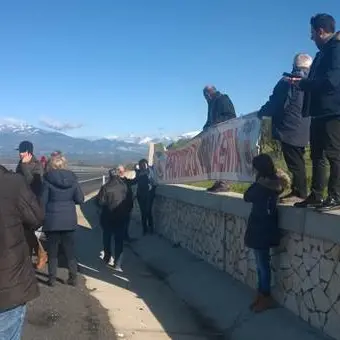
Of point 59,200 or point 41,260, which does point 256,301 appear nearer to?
point 59,200

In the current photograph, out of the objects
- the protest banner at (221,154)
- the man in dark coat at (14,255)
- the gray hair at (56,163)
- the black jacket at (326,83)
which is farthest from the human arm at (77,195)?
the man in dark coat at (14,255)

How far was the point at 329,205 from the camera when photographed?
18.6 ft

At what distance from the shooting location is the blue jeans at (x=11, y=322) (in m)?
3.57

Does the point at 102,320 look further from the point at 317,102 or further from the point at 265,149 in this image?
the point at 265,149

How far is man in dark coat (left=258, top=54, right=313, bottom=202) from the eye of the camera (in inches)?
272

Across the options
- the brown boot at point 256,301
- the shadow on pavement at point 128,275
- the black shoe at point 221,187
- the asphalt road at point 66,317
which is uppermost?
the black shoe at point 221,187

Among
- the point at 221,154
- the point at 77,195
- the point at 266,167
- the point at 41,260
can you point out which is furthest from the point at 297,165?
the point at 41,260

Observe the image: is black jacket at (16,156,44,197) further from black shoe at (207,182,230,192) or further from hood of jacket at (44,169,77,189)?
black shoe at (207,182,230,192)

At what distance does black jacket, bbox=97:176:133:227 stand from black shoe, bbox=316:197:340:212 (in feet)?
18.4

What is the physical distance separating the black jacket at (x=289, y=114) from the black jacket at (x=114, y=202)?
4.51 meters

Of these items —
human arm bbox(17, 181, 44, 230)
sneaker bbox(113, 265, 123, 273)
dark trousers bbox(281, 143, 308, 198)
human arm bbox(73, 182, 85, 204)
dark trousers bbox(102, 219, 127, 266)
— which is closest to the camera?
human arm bbox(17, 181, 44, 230)

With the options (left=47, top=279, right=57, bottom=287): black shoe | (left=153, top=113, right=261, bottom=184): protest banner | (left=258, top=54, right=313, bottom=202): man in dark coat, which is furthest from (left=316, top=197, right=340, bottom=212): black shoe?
(left=47, top=279, right=57, bottom=287): black shoe

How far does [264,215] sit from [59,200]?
368cm

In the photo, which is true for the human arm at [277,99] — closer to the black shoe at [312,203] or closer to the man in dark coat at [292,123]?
the man in dark coat at [292,123]
